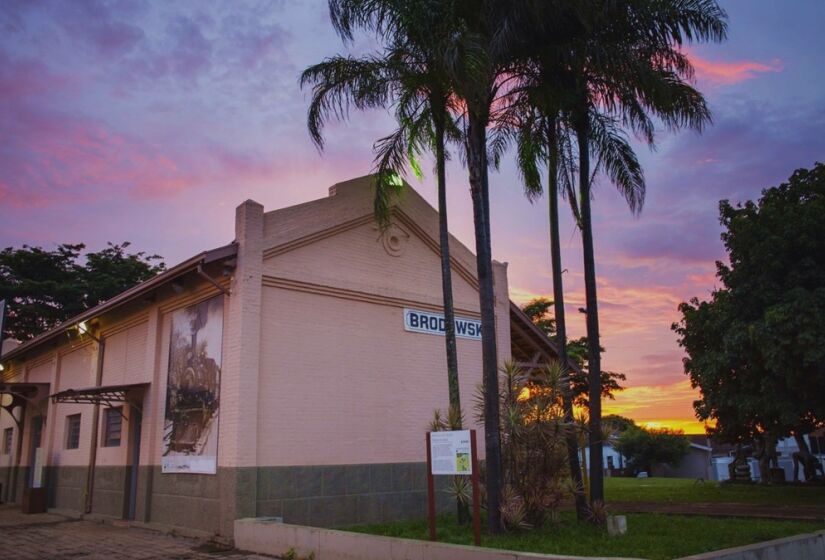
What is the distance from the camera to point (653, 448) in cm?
5606

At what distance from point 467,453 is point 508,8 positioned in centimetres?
754

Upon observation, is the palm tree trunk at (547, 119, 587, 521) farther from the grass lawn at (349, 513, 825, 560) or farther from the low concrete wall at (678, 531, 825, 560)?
the low concrete wall at (678, 531, 825, 560)

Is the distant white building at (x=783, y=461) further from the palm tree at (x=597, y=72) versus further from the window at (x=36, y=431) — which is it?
the window at (x=36, y=431)

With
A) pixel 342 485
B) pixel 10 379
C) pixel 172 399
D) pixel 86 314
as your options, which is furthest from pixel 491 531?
pixel 10 379

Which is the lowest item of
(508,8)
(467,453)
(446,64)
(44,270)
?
(467,453)

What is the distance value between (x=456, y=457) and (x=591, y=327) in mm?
4162

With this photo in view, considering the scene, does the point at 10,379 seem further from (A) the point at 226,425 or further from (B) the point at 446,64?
(B) the point at 446,64

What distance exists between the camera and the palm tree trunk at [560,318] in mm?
12500

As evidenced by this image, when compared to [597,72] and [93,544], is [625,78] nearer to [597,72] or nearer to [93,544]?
[597,72]

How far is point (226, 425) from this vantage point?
1391 cm

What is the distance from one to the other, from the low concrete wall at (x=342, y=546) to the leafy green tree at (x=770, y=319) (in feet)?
39.9

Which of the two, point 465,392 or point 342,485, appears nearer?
point 342,485

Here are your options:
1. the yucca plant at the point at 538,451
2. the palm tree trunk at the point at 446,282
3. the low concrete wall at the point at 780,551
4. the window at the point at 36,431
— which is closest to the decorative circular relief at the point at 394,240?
the palm tree trunk at the point at 446,282

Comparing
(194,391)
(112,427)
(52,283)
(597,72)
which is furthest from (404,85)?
(52,283)
